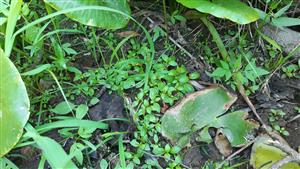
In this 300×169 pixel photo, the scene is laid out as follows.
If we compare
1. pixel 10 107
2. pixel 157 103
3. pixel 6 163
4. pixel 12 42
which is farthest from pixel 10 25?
pixel 157 103

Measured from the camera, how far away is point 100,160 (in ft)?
4.78

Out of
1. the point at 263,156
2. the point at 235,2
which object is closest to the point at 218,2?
the point at 235,2

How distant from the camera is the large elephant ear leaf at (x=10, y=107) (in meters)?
1.29

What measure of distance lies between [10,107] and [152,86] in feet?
1.55

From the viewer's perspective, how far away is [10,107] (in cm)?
131

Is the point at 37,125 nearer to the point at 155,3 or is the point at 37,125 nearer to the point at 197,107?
the point at 197,107

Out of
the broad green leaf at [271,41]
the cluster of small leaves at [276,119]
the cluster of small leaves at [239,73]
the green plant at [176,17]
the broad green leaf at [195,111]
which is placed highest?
the green plant at [176,17]

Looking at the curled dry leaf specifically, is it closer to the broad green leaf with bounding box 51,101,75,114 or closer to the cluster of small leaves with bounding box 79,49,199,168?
the cluster of small leaves with bounding box 79,49,199,168

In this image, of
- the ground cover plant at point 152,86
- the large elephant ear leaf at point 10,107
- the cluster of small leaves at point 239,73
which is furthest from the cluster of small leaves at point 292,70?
the large elephant ear leaf at point 10,107

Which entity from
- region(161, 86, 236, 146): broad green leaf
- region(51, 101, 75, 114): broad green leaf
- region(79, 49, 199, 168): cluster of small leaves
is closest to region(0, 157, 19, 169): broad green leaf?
region(51, 101, 75, 114): broad green leaf

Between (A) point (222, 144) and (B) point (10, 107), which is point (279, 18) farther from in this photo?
(B) point (10, 107)

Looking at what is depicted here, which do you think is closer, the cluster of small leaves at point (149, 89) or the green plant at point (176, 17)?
the cluster of small leaves at point (149, 89)

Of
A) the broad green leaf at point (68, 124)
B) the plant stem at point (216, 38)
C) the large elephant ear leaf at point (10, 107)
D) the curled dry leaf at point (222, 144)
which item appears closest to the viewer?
the large elephant ear leaf at point (10, 107)

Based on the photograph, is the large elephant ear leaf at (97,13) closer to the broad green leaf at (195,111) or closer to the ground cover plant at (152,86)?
the ground cover plant at (152,86)
